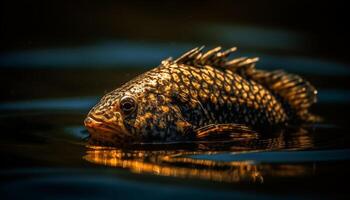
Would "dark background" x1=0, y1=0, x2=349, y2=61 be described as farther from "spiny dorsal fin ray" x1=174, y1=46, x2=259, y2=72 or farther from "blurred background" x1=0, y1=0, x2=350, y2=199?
"spiny dorsal fin ray" x1=174, y1=46, x2=259, y2=72

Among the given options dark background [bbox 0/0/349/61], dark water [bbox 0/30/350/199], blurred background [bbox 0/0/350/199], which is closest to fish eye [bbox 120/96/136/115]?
dark water [bbox 0/30/350/199]

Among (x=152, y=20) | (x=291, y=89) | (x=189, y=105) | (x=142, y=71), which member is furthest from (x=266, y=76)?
(x=152, y=20)

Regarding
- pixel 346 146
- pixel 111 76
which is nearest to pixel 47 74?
pixel 111 76

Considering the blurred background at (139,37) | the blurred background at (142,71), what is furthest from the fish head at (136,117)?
the blurred background at (139,37)

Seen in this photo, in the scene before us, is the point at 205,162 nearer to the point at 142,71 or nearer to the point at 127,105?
the point at 127,105

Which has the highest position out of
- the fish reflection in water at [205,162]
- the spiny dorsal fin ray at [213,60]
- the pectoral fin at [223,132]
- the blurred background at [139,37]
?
the blurred background at [139,37]

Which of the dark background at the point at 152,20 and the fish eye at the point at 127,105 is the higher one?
the dark background at the point at 152,20

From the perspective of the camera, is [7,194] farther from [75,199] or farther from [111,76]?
[111,76]

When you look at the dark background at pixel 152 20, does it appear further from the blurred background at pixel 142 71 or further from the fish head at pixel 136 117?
the fish head at pixel 136 117
